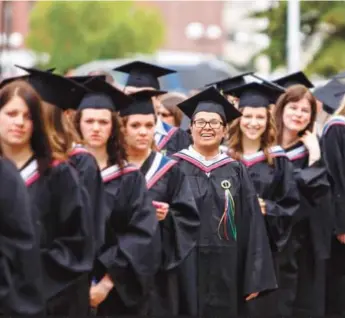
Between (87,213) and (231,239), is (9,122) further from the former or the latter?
(231,239)

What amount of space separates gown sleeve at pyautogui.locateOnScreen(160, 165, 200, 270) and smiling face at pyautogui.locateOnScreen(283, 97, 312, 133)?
1.90m

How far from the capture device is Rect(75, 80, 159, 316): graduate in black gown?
26.0 feet

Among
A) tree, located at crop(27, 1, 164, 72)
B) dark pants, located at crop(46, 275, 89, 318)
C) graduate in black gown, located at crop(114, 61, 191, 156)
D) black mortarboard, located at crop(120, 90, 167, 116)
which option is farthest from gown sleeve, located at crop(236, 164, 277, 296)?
tree, located at crop(27, 1, 164, 72)

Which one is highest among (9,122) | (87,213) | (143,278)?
(9,122)

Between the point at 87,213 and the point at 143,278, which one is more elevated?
the point at 87,213

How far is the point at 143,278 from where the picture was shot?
799cm

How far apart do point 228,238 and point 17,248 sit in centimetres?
294

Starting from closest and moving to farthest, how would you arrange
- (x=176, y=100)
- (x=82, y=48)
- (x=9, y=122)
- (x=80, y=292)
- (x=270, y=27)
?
(x=9, y=122)
(x=80, y=292)
(x=176, y=100)
(x=270, y=27)
(x=82, y=48)

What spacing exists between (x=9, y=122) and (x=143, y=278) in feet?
6.29

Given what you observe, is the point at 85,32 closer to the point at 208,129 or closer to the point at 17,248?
the point at 208,129

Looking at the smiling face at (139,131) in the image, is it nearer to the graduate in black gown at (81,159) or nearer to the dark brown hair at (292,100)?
the graduate in black gown at (81,159)

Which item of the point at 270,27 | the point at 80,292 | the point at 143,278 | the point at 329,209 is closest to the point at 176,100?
the point at 329,209

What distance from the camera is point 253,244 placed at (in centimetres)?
880

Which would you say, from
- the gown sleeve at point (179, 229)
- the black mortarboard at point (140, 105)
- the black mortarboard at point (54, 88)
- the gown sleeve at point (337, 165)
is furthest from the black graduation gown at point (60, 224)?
the gown sleeve at point (337, 165)
